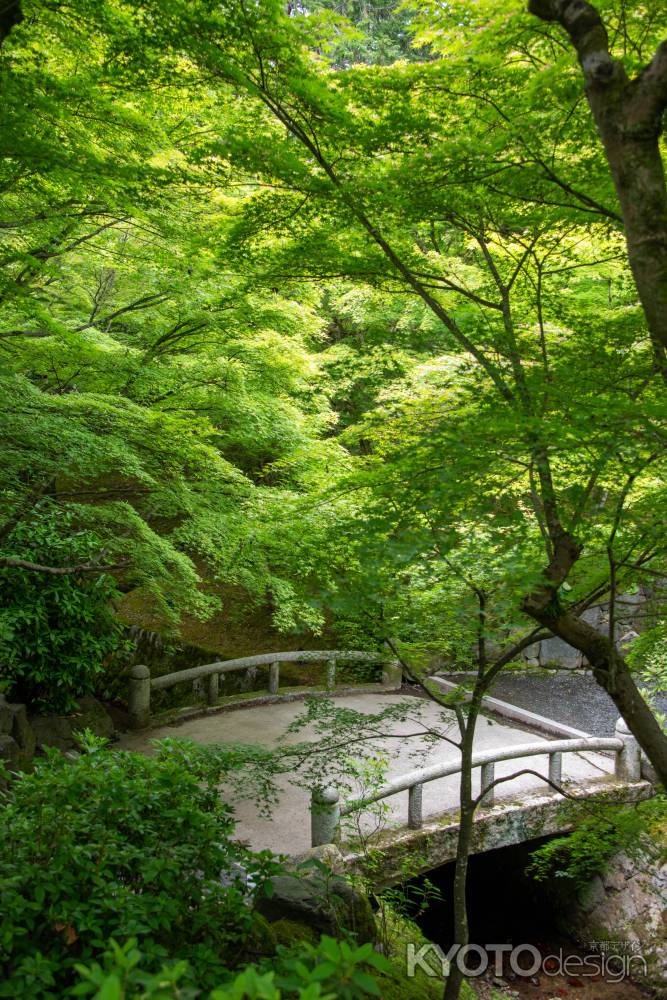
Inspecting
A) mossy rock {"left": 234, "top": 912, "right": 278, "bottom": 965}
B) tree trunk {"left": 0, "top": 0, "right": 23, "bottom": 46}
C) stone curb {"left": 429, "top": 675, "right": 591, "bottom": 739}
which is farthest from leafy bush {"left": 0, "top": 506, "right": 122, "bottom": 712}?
stone curb {"left": 429, "top": 675, "right": 591, "bottom": 739}

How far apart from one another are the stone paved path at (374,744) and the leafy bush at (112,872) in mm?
2541

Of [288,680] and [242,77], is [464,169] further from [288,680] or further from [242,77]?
[288,680]

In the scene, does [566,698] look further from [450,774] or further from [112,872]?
[112,872]

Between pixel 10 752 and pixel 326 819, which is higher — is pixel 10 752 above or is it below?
above

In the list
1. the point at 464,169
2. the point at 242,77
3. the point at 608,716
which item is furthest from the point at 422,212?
the point at 608,716

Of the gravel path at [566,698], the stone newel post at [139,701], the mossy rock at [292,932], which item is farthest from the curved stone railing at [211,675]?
the mossy rock at [292,932]

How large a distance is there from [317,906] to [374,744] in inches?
176

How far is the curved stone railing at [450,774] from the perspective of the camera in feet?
17.7

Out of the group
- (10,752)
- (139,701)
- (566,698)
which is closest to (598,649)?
(10,752)

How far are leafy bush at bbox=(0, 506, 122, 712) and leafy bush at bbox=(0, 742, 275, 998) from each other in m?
3.90

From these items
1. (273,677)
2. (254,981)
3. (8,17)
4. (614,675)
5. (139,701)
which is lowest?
(139,701)

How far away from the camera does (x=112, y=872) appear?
252cm

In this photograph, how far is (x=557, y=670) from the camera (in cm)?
1369

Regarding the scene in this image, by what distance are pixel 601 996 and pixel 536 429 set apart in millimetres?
6092
